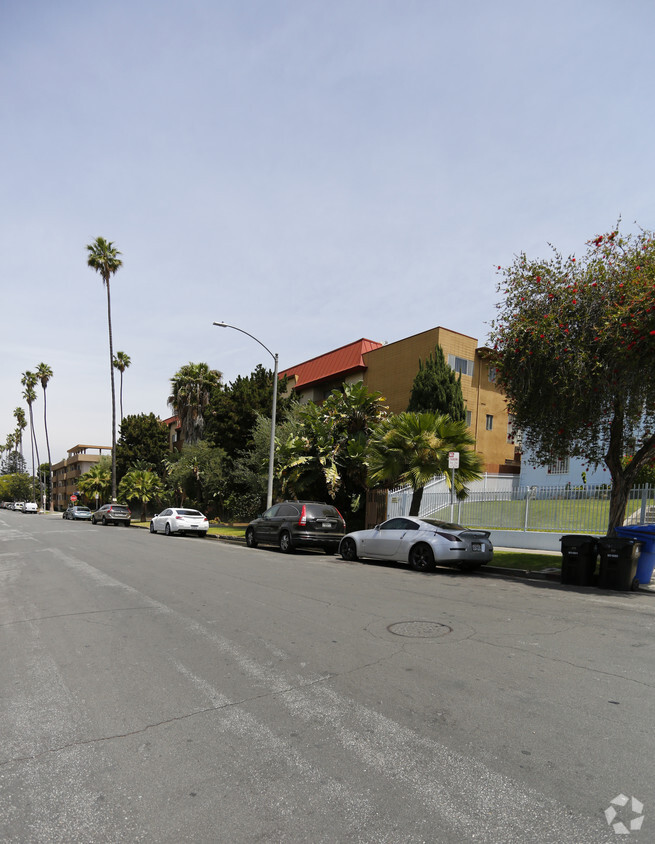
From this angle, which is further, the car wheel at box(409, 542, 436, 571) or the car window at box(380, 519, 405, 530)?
the car window at box(380, 519, 405, 530)

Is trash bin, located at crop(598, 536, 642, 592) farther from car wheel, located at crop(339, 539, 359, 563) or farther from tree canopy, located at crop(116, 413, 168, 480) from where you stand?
tree canopy, located at crop(116, 413, 168, 480)

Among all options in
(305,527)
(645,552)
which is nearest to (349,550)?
(305,527)

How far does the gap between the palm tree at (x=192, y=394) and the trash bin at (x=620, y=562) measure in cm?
3797

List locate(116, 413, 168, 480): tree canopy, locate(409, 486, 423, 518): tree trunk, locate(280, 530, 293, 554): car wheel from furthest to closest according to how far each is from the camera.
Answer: locate(116, 413, 168, 480): tree canopy → locate(409, 486, 423, 518): tree trunk → locate(280, 530, 293, 554): car wheel

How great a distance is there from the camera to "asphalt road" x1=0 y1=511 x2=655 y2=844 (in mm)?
2986

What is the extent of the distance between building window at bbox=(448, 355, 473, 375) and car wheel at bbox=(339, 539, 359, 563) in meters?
17.5

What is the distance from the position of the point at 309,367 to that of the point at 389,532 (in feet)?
90.7

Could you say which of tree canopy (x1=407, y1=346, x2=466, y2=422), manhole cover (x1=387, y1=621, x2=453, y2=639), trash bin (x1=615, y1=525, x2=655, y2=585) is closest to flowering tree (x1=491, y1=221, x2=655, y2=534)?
trash bin (x1=615, y1=525, x2=655, y2=585)

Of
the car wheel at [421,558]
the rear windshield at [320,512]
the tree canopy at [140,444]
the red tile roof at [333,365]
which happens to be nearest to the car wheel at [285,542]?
the rear windshield at [320,512]

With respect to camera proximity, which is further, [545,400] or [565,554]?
[545,400]

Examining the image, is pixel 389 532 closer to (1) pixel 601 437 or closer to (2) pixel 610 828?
(1) pixel 601 437

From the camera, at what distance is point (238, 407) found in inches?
1453

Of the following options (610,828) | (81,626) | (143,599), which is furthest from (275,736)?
(143,599)

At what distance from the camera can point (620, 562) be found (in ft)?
36.6
